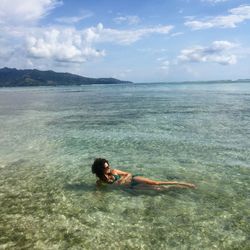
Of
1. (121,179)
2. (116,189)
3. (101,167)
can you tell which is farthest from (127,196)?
(101,167)

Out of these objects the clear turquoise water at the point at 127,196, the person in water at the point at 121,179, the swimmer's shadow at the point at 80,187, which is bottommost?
the swimmer's shadow at the point at 80,187

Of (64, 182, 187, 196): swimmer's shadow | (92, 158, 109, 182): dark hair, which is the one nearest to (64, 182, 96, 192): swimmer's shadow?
(64, 182, 187, 196): swimmer's shadow

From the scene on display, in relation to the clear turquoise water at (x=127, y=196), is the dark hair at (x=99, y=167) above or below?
above

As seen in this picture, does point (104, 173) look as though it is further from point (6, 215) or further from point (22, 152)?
point (22, 152)

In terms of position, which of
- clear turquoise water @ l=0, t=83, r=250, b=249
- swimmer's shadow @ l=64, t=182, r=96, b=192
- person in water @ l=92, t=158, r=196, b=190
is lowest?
swimmer's shadow @ l=64, t=182, r=96, b=192

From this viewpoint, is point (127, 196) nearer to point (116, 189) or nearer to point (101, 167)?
point (116, 189)

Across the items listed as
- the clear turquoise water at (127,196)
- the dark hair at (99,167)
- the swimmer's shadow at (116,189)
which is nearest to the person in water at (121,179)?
the dark hair at (99,167)

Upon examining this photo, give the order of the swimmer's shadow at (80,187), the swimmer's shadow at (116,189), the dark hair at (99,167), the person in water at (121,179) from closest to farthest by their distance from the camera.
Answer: the swimmer's shadow at (116,189) < the person in water at (121,179) < the dark hair at (99,167) < the swimmer's shadow at (80,187)

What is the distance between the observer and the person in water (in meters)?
12.7

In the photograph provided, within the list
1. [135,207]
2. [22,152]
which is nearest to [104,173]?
[135,207]

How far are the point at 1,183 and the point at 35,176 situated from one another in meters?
1.56

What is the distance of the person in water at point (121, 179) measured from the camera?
12.7 m

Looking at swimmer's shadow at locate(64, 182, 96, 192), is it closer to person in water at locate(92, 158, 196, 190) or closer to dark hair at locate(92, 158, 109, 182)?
person in water at locate(92, 158, 196, 190)

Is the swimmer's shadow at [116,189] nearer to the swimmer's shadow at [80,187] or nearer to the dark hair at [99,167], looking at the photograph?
the swimmer's shadow at [80,187]
